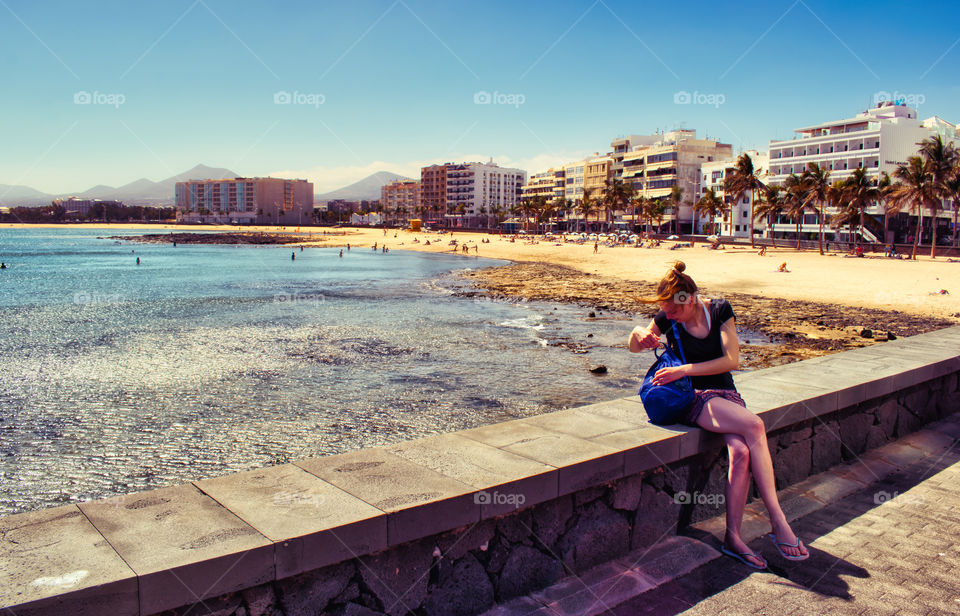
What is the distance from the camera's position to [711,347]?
179 inches

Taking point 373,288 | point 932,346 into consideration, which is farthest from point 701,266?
point 932,346

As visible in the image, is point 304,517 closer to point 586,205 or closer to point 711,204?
point 711,204

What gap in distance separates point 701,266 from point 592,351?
33.2 meters

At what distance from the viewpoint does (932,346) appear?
7.65 metres

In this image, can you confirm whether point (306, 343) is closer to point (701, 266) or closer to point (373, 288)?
point (373, 288)

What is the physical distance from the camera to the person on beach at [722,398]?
4.04 metres

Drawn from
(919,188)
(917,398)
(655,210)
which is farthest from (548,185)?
(917,398)

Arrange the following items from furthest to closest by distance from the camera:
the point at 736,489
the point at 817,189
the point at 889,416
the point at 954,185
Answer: the point at 817,189
the point at 954,185
the point at 889,416
the point at 736,489

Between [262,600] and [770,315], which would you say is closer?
[262,600]

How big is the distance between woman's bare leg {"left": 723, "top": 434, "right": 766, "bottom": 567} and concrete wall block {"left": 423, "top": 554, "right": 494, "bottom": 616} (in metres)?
1.58

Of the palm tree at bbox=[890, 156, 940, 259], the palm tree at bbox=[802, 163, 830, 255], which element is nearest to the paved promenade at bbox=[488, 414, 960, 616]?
the palm tree at bbox=[890, 156, 940, 259]

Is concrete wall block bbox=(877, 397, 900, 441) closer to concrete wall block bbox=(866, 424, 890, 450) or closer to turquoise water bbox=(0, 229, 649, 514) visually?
concrete wall block bbox=(866, 424, 890, 450)

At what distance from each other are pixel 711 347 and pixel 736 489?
0.95m

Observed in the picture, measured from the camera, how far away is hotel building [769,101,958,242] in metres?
74.6
